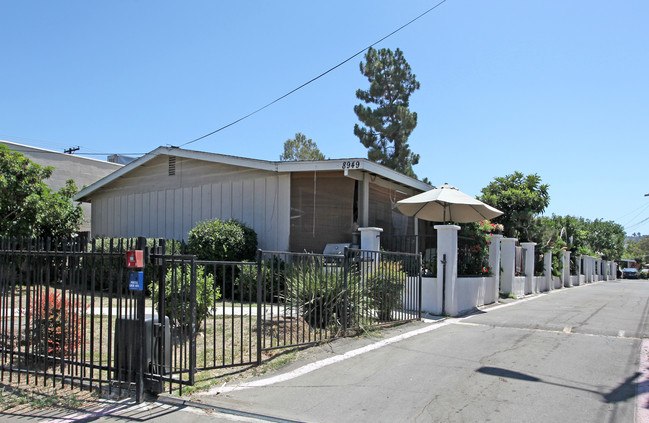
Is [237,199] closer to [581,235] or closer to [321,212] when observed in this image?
[321,212]

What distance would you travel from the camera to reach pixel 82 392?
5484mm

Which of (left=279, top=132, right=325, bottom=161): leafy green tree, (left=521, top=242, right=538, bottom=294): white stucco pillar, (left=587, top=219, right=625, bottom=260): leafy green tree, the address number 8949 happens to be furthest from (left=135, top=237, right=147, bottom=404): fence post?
(left=587, top=219, right=625, bottom=260): leafy green tree

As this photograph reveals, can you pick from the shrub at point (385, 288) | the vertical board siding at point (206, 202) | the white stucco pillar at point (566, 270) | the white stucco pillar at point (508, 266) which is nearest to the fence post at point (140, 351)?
the shrub at point (385, 288)

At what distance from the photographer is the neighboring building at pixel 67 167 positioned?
20891mm

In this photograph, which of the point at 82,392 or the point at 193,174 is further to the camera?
the point at 193,174

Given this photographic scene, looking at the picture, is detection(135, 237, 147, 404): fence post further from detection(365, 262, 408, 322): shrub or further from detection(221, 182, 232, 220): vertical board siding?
detection(221, 182, 232, 220): vertical board siding

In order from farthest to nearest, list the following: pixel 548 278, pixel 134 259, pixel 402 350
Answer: pixel 548 278, pixel 402 350, pixel 134 259

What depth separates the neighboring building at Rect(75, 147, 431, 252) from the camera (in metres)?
13.2

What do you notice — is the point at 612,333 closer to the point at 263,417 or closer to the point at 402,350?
the point at 402,350

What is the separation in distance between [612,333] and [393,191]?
7858 mm

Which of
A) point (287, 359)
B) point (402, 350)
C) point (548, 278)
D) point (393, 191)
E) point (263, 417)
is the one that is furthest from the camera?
point (548, 278)

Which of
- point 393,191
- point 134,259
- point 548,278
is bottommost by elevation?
point 548,278

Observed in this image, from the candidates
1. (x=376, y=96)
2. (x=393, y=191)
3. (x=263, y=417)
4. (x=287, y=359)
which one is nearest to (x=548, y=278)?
(x=393, y=191)

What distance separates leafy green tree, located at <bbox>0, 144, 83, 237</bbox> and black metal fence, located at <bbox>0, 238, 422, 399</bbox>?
7.09 m
